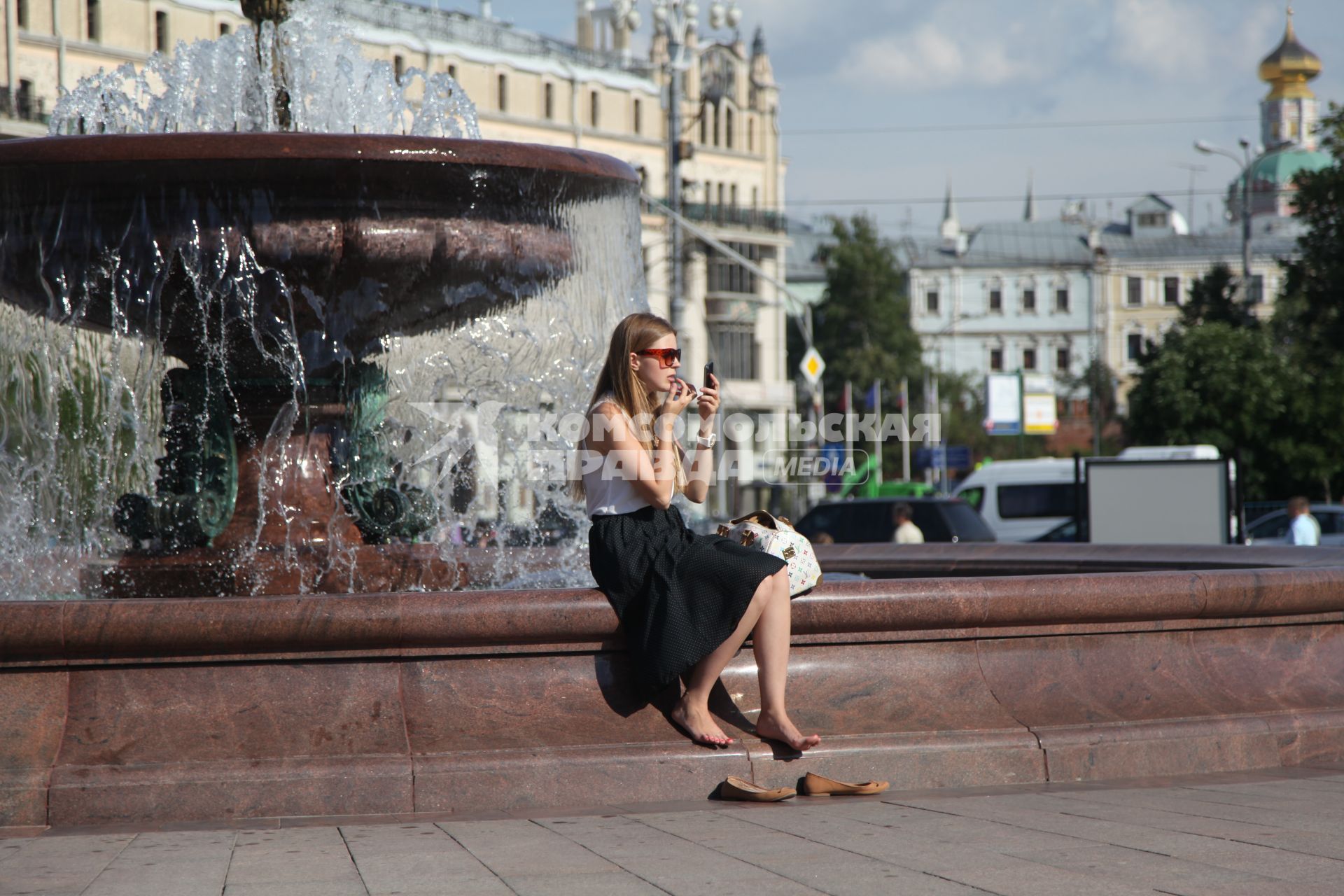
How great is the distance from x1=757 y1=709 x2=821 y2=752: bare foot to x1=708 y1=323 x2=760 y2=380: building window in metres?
56.1

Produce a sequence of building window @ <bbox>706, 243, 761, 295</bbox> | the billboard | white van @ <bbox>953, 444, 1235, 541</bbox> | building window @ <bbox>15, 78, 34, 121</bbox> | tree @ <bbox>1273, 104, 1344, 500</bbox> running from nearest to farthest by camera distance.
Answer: white van @ <bbox>953, 444, 1235, 541</bbox> → tree @ <bbox>1273, 104, 1344, 500</bbox> → building window @ <bbox>15, 78, 34, 121</bbox> → the billboard → building window @ <bbox>706, 243, 761, 295</bbox>

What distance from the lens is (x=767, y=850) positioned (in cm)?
438

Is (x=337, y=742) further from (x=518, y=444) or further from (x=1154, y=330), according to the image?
(x=1154, y=330)

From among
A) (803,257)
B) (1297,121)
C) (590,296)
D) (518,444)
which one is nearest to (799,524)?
(518,444)

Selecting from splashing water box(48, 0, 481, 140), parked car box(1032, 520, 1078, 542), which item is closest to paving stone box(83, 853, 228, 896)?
splashing water box(48, 0, 481, 140)

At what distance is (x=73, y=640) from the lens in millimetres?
5051

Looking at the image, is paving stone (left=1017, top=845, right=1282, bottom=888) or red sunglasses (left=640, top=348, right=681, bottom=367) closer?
paving stone (left=1017, top=845, right=1282, bottom=888)

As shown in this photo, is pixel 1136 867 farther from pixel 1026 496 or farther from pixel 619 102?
pixel 619 102

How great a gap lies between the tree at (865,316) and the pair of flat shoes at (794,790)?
233ft

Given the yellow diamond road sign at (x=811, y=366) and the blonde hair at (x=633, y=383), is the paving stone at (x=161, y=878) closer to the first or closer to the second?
the blonde hair at (x=633, y=383)

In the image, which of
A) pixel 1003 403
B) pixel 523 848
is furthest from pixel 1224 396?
pixel 523 848

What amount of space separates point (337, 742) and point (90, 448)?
531cm

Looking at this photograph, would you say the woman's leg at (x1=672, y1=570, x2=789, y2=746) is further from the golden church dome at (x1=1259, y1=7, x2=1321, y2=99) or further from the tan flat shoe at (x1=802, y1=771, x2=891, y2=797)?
the golden church dome at (x1=1259, y1=7, x2=1321, y2=99)

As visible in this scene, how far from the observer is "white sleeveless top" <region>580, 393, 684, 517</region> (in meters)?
5.35
